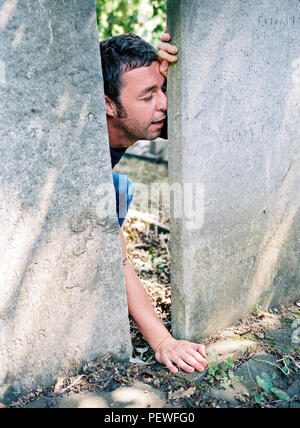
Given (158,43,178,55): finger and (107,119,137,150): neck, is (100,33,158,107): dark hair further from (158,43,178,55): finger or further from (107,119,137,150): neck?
(158,43,178,55): finger

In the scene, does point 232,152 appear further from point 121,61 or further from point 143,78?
point 121,61

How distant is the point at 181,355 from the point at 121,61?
1.76 meters

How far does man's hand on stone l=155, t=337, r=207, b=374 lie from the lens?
78.5 inches

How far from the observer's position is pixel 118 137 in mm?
2471

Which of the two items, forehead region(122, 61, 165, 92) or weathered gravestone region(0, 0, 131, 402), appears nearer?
weathered gravestone region(0, 0, 131, 402)

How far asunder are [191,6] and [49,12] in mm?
649

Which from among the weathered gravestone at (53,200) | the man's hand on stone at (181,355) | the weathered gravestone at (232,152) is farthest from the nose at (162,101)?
the man's hand on stone at (181,355)

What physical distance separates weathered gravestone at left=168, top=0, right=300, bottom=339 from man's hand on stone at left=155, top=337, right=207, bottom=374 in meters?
0.10

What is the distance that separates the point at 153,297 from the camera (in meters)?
2.91

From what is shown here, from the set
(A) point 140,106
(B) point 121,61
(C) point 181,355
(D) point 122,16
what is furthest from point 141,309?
(D) point 122,16

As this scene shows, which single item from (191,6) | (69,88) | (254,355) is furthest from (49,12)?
(254,355)

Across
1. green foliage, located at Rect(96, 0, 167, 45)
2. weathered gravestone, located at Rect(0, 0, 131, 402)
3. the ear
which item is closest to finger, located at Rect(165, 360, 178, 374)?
weathered gravestone, located at Rect(0, 0, 131, 402)

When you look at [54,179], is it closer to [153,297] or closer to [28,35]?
[28,35]

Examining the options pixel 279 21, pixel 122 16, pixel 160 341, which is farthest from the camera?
pixel 122 16
